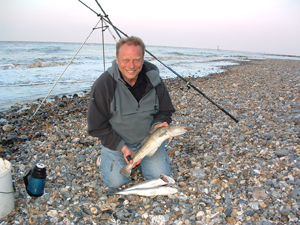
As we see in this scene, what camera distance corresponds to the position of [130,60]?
3.34 m

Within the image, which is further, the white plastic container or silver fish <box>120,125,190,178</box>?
silver fish <box>120,125,190,178</box>

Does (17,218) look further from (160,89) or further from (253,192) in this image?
(253,192)

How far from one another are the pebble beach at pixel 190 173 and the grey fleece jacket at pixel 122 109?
0.91m

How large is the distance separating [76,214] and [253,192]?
8.58ft

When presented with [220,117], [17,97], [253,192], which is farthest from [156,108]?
[17,97]

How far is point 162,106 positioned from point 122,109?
28.5 inches

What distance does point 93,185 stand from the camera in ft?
12.5

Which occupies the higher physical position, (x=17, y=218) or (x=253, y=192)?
(x=253, y=192)

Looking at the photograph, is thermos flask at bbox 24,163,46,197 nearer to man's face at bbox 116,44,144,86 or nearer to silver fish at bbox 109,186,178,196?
silver fish at bbox 109,186,178,196

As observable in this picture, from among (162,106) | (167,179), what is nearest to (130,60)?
(162,106)

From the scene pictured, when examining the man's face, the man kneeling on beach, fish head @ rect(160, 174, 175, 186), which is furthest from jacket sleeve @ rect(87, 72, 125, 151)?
fish head @ rect(160, 174, 175, 186)

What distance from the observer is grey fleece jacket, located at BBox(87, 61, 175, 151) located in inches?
138

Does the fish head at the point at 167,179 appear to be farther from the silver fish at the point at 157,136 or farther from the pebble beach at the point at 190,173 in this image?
the silver fish at the point at 157,136

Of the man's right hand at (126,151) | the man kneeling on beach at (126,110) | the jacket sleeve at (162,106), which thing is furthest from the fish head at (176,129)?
the man's right hand at (126,151)
